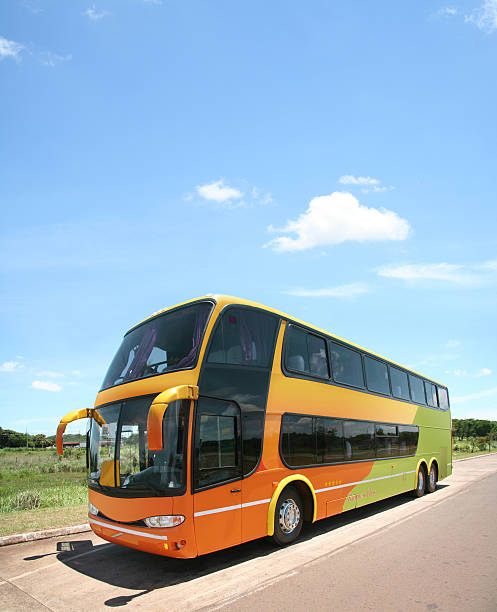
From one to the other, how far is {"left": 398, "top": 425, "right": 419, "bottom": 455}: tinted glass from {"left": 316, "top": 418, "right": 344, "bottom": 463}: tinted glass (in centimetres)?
411

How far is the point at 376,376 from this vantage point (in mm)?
11461

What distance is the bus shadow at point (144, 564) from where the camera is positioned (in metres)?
5.60

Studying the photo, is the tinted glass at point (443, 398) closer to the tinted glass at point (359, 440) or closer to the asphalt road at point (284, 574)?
the tinted glass at point (359, 440)

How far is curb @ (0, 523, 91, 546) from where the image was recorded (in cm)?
772

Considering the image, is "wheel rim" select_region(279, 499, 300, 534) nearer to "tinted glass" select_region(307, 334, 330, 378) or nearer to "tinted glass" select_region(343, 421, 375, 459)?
"tinted glass" select_region(343, 421, 375, 459)

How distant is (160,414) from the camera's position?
4.92m

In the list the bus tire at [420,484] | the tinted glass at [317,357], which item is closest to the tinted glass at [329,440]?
the tinted glass at [317,357]

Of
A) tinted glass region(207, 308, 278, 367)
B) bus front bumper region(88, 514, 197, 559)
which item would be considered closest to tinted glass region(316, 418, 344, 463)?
tinted glass region(207, 308, 278, 367)

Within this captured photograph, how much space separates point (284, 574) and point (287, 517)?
1.64 m

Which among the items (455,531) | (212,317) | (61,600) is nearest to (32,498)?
(61,600)

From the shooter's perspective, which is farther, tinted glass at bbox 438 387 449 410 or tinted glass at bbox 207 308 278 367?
tinted glass at bbox 438 387 449 410

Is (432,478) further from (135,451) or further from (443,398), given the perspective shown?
(135,451)

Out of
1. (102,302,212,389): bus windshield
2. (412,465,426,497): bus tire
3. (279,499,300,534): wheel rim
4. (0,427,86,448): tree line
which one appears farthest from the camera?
(0,427,86,448): tree line

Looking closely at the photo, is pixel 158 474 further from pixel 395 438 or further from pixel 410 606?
pixel 395 438
